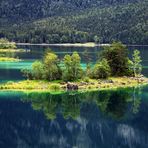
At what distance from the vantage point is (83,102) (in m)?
123

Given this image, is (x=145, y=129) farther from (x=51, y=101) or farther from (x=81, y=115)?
(x=51, y=101)

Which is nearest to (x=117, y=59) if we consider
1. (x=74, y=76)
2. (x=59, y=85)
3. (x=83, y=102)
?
(x=74, y=76)

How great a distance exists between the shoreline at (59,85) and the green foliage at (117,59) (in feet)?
23.0

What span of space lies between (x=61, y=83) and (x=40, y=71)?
27.6 ft

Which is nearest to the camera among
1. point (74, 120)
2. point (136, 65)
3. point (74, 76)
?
point (74, 120)

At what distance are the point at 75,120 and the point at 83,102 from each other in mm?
19201

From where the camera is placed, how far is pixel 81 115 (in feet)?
359

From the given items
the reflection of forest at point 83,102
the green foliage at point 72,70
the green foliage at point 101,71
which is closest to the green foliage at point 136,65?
the green foliage at point 101,71

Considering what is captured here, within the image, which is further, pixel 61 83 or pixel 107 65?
pixel 107 65

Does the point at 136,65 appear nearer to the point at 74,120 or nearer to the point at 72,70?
the point at 72,70

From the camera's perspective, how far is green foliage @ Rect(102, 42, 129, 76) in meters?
161

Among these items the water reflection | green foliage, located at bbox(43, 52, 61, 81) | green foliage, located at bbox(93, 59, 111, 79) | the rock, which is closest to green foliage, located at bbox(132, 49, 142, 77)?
green foliage, located at bbox(93, 59, 111, 79)

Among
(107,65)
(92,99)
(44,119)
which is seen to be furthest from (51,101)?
(107,65)

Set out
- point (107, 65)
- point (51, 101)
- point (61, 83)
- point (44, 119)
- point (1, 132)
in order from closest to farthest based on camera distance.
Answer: point (1, 132) → point (44, 119) → point (51, 101) → point (61, 83) → point (107, 65)
